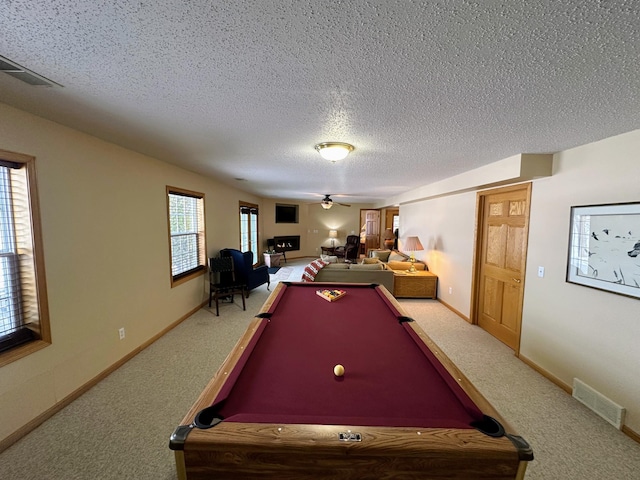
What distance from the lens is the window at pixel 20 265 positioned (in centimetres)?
179

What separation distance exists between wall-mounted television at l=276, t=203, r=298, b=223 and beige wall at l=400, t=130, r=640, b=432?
723cm

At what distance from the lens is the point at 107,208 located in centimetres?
A: 253

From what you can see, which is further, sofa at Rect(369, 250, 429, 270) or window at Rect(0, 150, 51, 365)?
sofa at Rect(369, 250, 429, 270)

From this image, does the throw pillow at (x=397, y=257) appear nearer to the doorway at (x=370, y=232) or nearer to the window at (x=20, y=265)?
the doorway at (x=370, y=232)

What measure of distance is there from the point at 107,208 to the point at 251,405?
8.33 ft

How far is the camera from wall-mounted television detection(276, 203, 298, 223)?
943 centimetres

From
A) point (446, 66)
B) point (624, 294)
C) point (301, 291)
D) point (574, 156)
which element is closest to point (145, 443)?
point (301, 291)

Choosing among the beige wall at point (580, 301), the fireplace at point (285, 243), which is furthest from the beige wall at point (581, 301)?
the fireplace at point (285, 243)

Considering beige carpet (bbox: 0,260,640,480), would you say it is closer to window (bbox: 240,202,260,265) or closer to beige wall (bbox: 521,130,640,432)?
beige wall (bbox: 521,130,640,432)

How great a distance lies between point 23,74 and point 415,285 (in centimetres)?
541

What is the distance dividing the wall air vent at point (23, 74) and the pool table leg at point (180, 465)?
1.90m

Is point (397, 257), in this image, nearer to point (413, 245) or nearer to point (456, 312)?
point (413, 245)

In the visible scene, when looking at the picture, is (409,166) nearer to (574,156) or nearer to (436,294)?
(574,156)

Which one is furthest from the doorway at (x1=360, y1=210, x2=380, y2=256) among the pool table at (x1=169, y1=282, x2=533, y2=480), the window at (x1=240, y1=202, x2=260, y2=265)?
the pool table at (x1=169, y1=282, x2=533, y2=480)
